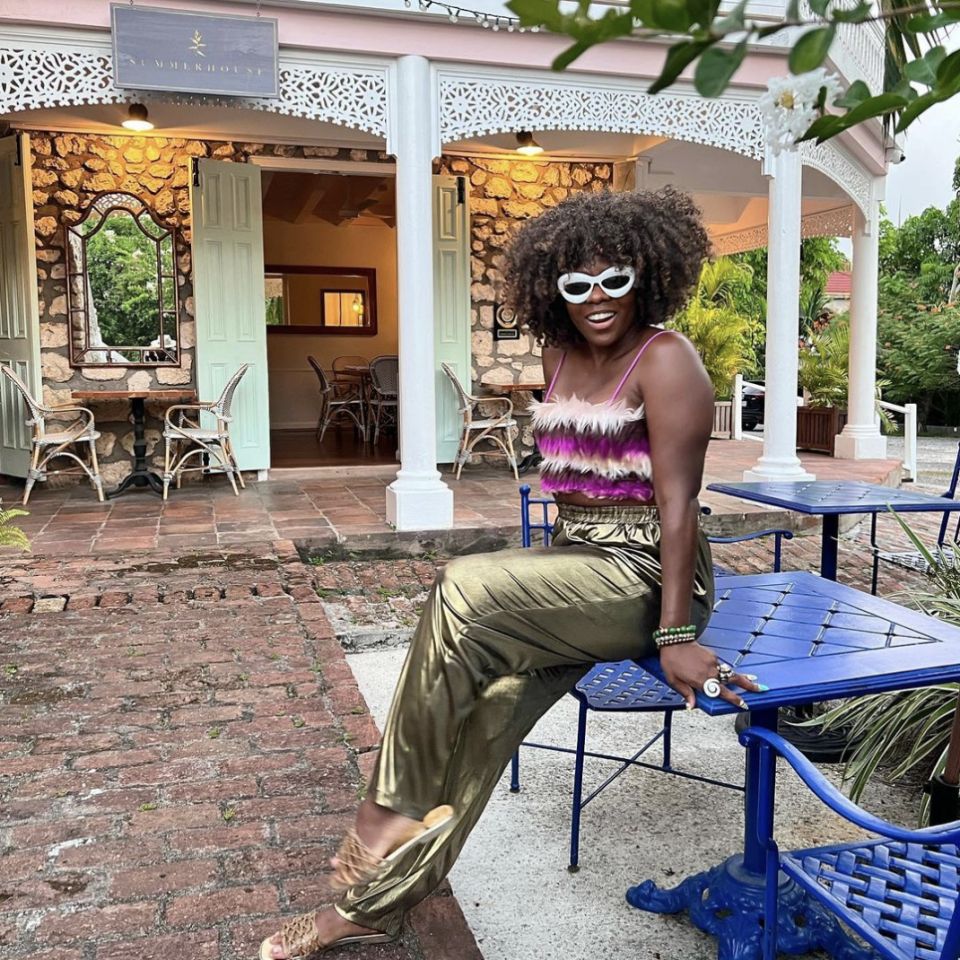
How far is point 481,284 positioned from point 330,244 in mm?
4955

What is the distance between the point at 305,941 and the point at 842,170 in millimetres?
7789

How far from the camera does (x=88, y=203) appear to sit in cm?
723

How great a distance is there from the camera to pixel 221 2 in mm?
5320

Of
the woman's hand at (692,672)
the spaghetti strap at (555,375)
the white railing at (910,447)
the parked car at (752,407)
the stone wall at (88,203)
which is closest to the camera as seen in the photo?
the woman's hand at (692,672)

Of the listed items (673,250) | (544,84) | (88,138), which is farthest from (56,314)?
(673,250)

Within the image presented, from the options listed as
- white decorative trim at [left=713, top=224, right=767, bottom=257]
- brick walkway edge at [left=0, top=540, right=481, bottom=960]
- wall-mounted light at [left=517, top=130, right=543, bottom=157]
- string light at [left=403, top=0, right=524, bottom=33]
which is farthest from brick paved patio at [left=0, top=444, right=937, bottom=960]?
white decorative trim at [left=713, top=224, right=767, bottom=257]

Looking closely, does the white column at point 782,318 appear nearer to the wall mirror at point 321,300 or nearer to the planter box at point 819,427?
the planter box at point 819,427

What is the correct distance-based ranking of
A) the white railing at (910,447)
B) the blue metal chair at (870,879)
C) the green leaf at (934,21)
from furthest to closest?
1. the white railing at (910,447)
2. the blue metal chair at (870,879)
3. the green leaf at (934,21)

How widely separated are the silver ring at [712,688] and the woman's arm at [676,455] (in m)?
0.08

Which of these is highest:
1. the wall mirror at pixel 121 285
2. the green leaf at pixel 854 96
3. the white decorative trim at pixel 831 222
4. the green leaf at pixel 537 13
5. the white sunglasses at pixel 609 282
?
the white decorative trim at pixel 831 222

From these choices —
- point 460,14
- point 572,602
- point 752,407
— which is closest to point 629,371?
point 572,602

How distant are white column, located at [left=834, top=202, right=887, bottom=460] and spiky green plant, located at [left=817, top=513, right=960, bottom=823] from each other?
6.62 m

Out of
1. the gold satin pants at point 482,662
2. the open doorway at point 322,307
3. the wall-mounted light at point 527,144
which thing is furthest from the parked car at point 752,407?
the gold satin pants at point 482,662

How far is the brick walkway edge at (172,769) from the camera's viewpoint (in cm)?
199
